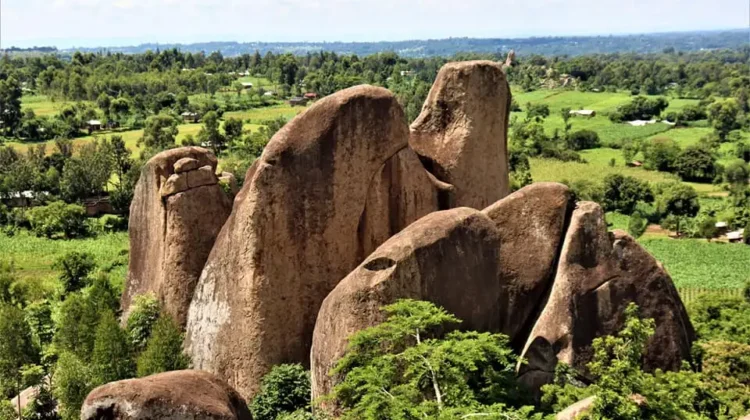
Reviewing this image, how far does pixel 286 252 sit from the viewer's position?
24.0 metres

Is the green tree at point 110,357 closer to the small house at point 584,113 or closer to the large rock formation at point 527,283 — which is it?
the large rock formation at point 527,283

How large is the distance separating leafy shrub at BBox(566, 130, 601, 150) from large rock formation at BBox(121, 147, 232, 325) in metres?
102

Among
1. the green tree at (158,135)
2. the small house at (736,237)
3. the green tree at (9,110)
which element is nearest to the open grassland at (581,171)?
the small house at (736,237)

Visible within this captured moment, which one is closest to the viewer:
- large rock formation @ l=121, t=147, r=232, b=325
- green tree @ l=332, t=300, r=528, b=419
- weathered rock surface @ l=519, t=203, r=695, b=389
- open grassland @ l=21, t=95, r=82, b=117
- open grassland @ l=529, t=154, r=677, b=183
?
green tree @ l=332, t=300, r=528, b=419

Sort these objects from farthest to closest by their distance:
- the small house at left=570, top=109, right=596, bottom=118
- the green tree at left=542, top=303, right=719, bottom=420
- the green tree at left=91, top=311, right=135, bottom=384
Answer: the small house at left=570, top=109, right=596, bottom=118, the green tree at left=91, top=311, right=135, bottom=384, the green tree at left=542, top=303, right=719, bottom=420

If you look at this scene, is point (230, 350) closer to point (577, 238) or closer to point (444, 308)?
point (444, 308)

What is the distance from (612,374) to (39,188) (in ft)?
260

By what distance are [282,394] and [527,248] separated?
29.4 ft

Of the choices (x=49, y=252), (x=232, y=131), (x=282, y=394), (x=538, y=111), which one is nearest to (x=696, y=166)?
(x=538, y=111)

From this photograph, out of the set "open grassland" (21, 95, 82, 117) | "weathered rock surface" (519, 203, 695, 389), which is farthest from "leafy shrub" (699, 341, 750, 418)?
"open grassland" (21, 95, 82, 117)

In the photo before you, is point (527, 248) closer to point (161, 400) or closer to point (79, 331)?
point (161, 400)

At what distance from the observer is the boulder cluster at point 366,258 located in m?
21.6

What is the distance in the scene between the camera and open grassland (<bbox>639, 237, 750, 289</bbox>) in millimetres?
62156

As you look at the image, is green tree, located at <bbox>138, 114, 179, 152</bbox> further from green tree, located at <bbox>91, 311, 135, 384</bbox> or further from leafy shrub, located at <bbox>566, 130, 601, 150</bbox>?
green tree, located at <bbox>91, 311, 135, 384</bbox>
